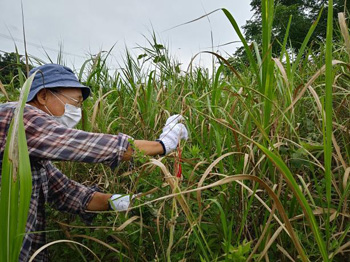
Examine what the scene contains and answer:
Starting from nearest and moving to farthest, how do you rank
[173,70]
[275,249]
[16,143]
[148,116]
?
[16,143]
[275,249]
[148,116]
[173,70]

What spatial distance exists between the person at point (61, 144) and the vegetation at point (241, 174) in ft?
0.30

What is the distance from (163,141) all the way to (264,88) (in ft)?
2.08

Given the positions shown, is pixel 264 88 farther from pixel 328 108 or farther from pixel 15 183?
pixel 15 183

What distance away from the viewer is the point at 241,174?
0.95m

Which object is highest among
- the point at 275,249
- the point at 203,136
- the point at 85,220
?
the point at 203,136

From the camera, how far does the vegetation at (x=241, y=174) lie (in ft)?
3.43

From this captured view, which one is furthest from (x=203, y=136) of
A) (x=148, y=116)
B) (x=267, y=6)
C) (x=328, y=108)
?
(x=328, y=108)

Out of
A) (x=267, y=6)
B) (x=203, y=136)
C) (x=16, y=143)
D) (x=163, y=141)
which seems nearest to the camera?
(x=16, y=143)

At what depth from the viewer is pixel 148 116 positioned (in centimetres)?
222

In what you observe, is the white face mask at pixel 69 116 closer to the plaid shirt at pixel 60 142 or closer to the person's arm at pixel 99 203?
the plaid shirt at pixel 60 142

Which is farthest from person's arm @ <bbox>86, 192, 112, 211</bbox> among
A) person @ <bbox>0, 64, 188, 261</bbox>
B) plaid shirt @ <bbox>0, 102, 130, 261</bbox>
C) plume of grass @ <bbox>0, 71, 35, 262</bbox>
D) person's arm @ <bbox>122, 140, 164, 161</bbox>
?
plume of grass @ <bbox>0, 71, 35, 262</bbox>

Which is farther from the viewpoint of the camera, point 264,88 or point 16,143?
point 264,88

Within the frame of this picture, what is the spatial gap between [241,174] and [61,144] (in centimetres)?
90

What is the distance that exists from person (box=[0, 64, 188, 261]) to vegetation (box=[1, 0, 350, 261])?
9 centimetres
